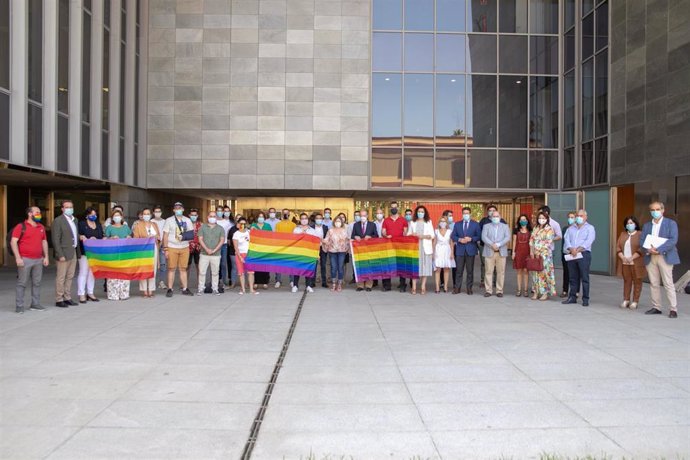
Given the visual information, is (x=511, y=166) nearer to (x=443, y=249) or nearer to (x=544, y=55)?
(x=544, y=55)

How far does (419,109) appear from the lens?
22906mm

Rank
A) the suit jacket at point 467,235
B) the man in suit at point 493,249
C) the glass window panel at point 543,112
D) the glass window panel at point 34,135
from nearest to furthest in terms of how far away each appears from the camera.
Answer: the man in suit at point 493,249
the suit jacket at point 467,235
the glass window panel at point 34,135
the glass window panel at point 543,112

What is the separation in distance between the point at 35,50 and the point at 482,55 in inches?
611

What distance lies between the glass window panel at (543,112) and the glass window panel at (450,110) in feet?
8.83

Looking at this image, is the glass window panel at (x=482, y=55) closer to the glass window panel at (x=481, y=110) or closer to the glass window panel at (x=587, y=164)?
the glass window panel at (x=481, y=110)

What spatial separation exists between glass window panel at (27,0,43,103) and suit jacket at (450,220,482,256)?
11.1 meters

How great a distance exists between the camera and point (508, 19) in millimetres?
22688

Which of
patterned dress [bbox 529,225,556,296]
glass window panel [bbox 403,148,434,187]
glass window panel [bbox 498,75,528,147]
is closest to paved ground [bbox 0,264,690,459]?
patterned dress [bbox 529,225,556,296]

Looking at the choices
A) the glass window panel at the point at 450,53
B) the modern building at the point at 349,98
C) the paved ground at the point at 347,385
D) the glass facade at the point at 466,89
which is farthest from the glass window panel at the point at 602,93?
the paved ground at the point at 347,385

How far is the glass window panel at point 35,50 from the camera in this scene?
1470 centimetres

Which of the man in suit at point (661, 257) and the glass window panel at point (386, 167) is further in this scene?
the glass window panel at point (386, 167)

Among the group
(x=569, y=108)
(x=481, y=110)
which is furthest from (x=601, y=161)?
(x=481, y=110)

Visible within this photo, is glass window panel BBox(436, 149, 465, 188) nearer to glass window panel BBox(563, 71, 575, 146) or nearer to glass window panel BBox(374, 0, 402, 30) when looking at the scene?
glass window panel BBox(563, 71, 575, 146)

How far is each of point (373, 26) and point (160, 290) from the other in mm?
14166
